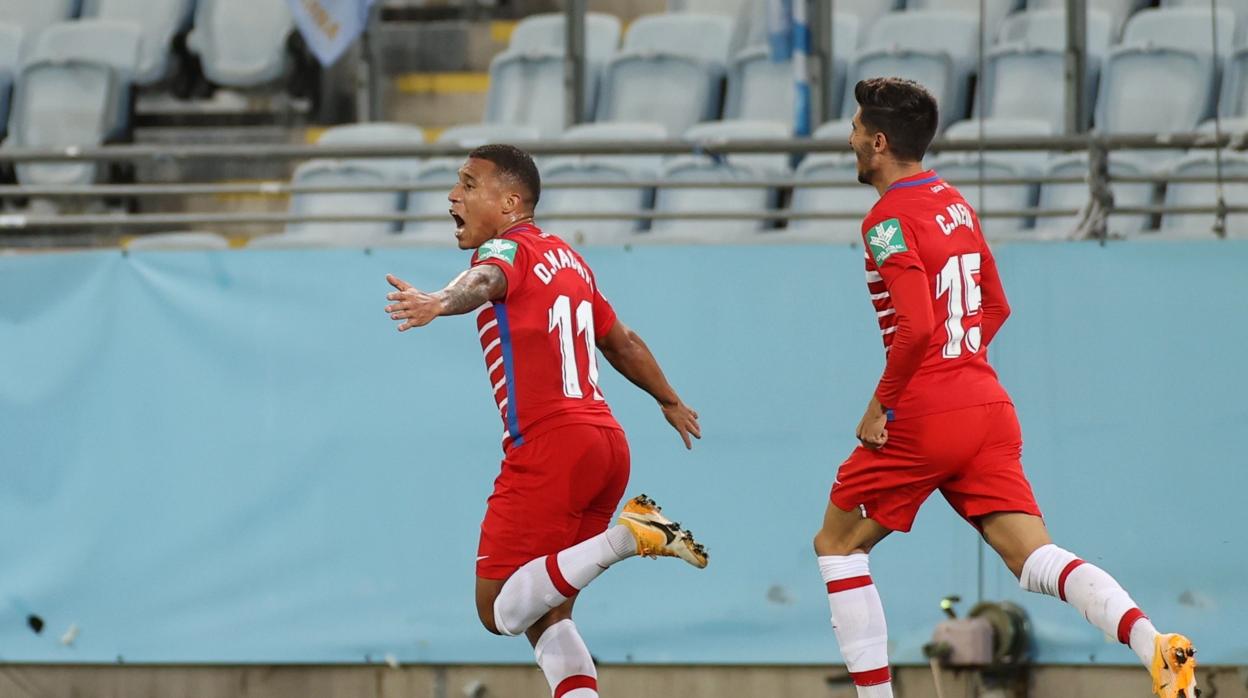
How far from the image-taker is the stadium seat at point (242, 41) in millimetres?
13664

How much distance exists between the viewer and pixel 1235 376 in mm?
7910

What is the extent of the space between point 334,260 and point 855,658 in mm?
3715

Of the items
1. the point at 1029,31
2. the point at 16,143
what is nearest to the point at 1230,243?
the point at 1029,31

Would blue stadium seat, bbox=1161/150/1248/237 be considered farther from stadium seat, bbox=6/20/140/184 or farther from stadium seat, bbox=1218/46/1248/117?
stadium seat, bbox=6/20/140/184

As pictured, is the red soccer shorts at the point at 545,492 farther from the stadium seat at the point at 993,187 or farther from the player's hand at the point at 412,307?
the stadium seat at the point at 993,187

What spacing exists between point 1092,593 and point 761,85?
7112 mm

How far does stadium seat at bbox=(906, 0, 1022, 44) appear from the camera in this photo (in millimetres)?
12836

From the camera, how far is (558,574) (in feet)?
20.0

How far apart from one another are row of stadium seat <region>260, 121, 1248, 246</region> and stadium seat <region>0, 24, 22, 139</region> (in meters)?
A: 3.19

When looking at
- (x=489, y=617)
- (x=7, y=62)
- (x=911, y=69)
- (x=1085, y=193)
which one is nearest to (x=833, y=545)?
(x=489, y=617)

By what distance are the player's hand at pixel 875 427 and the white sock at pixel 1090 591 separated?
1.93 feet

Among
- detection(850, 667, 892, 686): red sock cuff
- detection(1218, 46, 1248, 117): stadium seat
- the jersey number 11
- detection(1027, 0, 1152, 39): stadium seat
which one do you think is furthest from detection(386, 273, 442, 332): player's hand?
detection(1027, 0, 1152, 39): stadium seat

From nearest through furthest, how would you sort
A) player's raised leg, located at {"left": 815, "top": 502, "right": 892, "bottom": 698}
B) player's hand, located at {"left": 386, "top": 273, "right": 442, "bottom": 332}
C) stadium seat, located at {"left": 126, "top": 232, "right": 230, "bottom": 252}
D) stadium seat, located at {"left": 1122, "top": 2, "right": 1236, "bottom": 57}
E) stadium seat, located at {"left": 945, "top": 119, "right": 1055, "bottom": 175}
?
player's hand, located at {"left": 386, "top": 273, "right": 442, "bottom": 332} → player's raised leg, located at {"left": 815, "top": 502, "right": 892, "bottom": 698} → stadium seat, located at {"left": 945, "top": 119, "right": 1055, "bottom": 175} → stadium seat, located at {"left": 126, "top": 232, "right": 230, "bottom": 252} → stadium seat, located at {"left": 1122, "top": 2, "right": 1236, "bottom": 57}

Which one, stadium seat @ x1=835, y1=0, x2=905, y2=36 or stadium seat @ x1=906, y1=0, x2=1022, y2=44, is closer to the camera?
stadium seat @ x1=906, y1=0, x2=1022, y2=44
